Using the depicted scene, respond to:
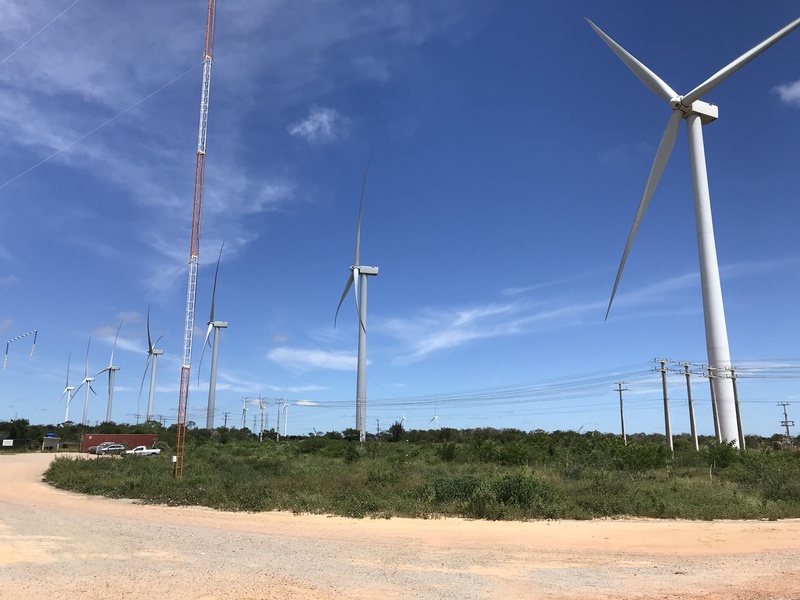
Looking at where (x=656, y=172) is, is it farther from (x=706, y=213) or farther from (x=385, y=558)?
(x=385, y=558)

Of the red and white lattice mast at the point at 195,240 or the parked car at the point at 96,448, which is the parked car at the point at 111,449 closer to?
the parked car at the point at 96,448

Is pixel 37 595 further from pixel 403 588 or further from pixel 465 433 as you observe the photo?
pixel 465 433

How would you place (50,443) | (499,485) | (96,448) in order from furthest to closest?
(50,443) < (96,448) < (499,485)

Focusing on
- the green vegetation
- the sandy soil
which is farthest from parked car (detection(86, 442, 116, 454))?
the sandy soil

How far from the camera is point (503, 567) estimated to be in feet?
45.9

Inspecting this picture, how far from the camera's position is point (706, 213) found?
4209 centimetres

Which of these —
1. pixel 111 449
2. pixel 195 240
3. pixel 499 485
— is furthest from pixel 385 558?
pixel 111 449

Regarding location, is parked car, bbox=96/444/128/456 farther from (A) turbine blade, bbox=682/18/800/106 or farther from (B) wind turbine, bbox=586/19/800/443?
(A) turbine blade, bbox=682/18/800/106

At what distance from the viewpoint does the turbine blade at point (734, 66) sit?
130 ft

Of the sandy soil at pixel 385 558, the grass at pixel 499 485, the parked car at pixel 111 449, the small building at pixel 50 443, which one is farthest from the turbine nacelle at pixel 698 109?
the small building at pixel 50 443

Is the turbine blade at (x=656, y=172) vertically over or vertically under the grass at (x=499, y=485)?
over

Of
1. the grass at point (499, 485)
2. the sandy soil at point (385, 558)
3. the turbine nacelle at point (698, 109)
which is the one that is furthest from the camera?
the turbine nacelle at point (698, 109)

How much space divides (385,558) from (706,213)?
1451 inches

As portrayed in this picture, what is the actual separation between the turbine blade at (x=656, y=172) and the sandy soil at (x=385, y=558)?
2043cm
